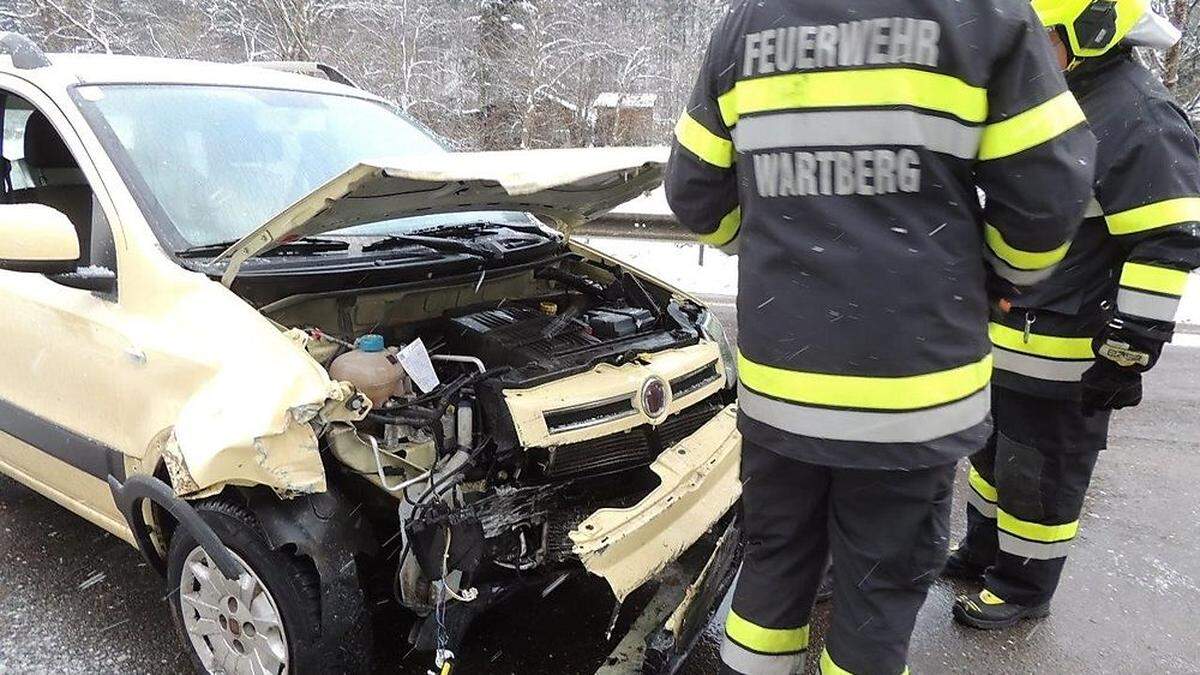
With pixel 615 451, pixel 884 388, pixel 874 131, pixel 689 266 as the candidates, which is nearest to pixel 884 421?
pixel 884 388

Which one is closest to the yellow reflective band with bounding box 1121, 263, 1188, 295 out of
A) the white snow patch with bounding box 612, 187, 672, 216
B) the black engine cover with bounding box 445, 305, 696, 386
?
the black engine cover with bounding box 445, 305, 696, 386

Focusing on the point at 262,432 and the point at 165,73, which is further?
the point at 165,73

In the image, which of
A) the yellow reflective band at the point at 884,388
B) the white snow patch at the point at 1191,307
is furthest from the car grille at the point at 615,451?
the white snow patch at the point at 1191,307

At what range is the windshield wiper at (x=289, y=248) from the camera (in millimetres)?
2326

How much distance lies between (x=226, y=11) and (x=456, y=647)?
19.2m

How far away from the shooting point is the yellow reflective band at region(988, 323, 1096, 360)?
2.40 m

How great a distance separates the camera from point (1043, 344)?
244 centimetres

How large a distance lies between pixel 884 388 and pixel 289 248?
1.81 m

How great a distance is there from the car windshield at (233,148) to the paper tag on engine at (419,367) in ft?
2.46

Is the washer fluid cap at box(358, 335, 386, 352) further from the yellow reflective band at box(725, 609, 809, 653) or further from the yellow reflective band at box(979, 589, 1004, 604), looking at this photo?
the yellow reflective band at box(979, 589, 1004, 604)

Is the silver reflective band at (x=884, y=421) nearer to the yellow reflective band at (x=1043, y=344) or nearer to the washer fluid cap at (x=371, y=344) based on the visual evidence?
the yellow reflective band at (x=1043, y=344)

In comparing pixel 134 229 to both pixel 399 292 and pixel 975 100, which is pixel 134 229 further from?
pixel 975 100

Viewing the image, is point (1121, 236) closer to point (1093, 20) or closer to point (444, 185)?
point (1093, 20)

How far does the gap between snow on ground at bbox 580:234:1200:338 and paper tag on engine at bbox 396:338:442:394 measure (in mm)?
4732
